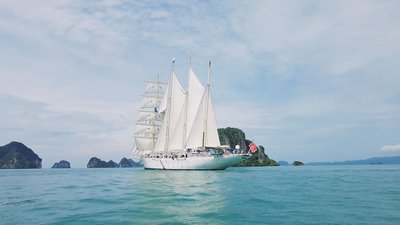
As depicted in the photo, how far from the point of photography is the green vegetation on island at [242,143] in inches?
6132

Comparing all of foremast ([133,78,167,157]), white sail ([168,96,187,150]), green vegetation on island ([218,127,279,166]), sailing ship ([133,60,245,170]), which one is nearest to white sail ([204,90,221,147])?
sailing ship ([133,60,245,170])

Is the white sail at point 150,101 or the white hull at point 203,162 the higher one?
the white sail at point 150,101

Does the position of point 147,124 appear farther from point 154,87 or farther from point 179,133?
point 179,133

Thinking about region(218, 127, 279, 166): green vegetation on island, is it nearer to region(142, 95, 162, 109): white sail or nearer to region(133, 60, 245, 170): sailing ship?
region(142, 95, 162, 109): white sail

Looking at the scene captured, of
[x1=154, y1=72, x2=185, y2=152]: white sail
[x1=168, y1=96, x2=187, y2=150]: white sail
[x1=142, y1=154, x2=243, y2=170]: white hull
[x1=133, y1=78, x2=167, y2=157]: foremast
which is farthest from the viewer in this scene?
[x1=133, y1=78, x2=167, y2=157]: foremast

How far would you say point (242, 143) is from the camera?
156875 mm

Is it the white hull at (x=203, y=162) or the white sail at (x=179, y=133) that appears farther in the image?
the white sail at (x=179, y=133)

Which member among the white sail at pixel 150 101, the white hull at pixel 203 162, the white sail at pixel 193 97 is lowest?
the white hull at pixel 203 162

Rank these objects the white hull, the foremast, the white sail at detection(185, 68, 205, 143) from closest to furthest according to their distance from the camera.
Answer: the white hull
the white sail at detection(185, 68, 205, 143)
the foremast

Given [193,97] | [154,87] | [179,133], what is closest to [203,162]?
[179,133]

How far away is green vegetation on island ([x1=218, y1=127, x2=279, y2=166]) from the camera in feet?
511

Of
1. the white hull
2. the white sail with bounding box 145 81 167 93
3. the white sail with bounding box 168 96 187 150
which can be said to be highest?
the white sail with bounding box 145 81 167 93

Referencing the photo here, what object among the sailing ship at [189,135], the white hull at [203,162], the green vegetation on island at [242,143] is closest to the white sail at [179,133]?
the sailing ship at [189,135]

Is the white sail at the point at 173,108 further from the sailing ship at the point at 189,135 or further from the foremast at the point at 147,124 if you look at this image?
the foremast at the point at 147,124
